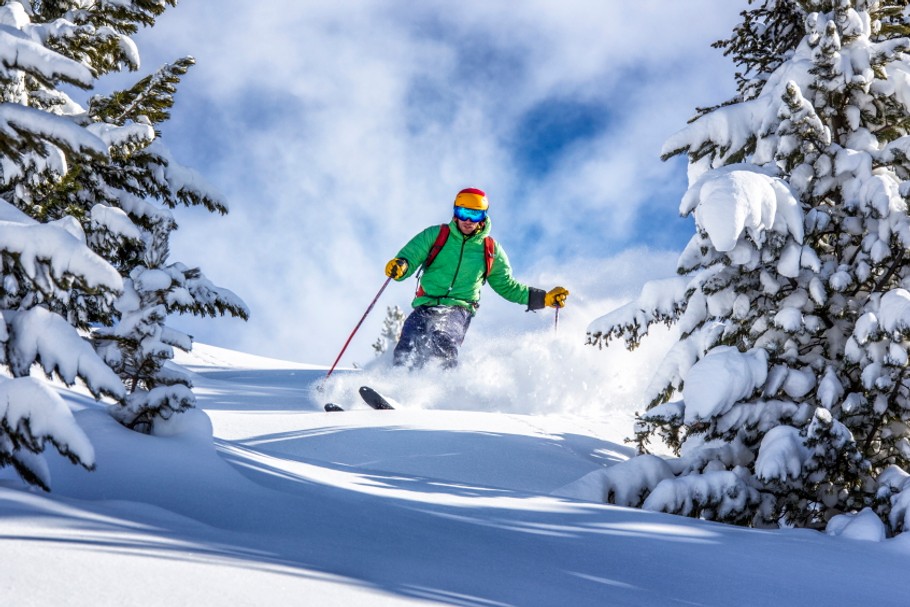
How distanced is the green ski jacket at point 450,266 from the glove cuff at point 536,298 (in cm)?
111

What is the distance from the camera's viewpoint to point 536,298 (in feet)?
39.3

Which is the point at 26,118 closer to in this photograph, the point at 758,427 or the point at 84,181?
the point at 758,427

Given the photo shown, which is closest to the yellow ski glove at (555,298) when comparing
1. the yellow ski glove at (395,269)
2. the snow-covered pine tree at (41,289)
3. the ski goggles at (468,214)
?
the ski goggles at (468,214)

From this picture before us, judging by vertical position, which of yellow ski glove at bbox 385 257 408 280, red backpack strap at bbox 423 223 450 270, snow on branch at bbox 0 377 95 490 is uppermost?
red backpack strap at bbox 423 223 450 270

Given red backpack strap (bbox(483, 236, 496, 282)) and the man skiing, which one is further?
red backpack strap (bbox(483, 236, 496, 282))

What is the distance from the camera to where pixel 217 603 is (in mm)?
1741

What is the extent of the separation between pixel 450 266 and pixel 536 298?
5.93ft

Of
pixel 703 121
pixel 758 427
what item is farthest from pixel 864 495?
pixel 703 121

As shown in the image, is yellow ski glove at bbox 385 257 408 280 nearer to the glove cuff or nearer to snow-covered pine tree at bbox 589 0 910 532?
the glove cuff

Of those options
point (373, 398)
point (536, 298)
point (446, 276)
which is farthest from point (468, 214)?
point (373, 398)

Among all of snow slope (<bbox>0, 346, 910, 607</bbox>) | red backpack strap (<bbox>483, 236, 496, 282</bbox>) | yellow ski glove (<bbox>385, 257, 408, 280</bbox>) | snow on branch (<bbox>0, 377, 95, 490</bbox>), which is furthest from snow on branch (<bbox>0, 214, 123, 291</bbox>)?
red backpack strap (<bbox>483, 236, 496, 282</bbox>)

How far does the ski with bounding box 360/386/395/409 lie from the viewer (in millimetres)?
8867

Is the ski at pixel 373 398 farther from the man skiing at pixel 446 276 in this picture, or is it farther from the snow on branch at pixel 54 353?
the snow on branch at pixel 54 353

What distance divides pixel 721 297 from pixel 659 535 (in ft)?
9.20
